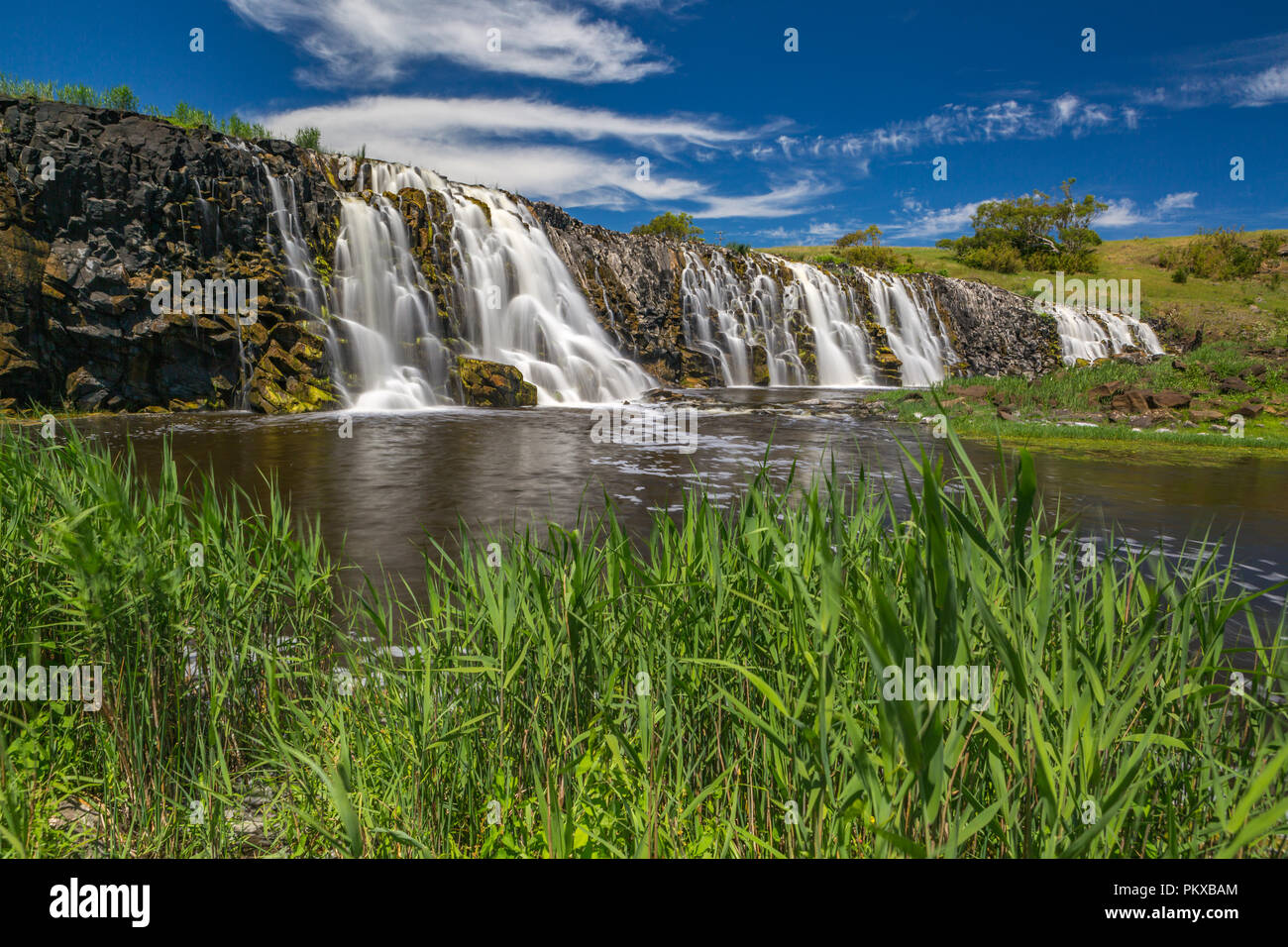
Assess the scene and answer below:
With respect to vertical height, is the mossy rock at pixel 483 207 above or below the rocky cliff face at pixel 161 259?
above

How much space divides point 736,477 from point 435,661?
9707 mm

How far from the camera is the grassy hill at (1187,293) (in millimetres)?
49688

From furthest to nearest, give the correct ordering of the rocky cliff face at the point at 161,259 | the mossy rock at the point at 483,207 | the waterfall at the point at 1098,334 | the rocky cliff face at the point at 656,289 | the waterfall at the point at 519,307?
the waterfall at the point at 1098,334 < the rocky cliff face at the point at 656,289 < the mossy rock at the point at 483,207 < the waterfall at the point at 519,307 < the rocky cliff face at the point at 161,259

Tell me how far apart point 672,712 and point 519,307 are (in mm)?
28455

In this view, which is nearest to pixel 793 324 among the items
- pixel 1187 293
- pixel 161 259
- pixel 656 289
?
pixel 656 289

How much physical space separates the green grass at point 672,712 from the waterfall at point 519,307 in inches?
921

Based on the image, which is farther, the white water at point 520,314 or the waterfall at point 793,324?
the waterfall at point 793,324

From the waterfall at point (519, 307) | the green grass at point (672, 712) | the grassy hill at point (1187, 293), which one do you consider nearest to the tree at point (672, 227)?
the grassy hill at point (1187, 293)

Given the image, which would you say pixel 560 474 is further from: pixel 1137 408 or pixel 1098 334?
pixel 1098 334

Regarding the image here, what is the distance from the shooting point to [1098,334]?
1924 inches

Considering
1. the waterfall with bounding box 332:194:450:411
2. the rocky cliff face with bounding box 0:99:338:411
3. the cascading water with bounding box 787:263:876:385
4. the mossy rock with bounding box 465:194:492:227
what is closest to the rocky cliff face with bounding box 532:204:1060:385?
the cascading water with bounding box 787:263:876:385

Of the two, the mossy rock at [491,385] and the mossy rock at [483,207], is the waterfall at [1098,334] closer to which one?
the mossy rock at [483,207]

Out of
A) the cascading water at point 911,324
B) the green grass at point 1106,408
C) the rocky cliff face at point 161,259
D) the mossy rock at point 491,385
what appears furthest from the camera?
the cascading water at point 911,324

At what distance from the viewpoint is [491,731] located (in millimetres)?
2715
